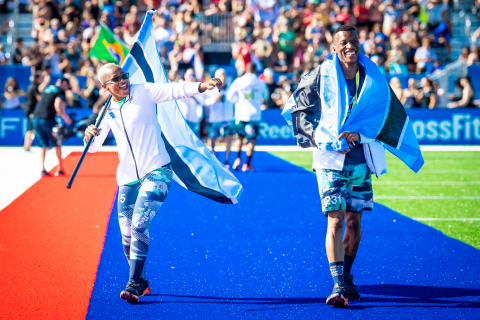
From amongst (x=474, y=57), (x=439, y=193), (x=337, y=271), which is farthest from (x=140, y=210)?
(x=474, y=57)

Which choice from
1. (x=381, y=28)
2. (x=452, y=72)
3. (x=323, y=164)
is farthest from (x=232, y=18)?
(x=323, y=164)

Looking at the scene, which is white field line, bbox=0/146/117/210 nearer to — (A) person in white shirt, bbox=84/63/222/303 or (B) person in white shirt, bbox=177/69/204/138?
(B) person in white shirt, bbox=177/69/204/138

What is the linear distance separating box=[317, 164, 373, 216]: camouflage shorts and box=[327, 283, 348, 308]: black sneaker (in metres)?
0.59

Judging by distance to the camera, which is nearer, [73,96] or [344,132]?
[344,132]

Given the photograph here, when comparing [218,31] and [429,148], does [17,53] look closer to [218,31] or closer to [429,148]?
[218,31]

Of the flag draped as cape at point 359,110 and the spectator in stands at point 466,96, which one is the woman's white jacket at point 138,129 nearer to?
the flag draped as cape at point 359,110

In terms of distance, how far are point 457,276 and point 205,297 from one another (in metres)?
2.35

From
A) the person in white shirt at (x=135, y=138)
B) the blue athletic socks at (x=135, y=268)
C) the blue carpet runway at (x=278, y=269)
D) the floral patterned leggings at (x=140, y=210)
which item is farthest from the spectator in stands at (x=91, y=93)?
the blue athletic socks at (x=135, y=268)

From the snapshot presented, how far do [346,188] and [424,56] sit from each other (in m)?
19.1

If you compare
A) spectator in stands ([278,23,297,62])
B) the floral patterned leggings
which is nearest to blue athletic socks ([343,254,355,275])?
the floral patterned leggings

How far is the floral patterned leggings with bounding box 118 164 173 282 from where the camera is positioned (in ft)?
14.9

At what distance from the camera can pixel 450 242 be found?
6.61 meters

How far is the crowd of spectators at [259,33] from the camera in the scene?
20328 millimetres

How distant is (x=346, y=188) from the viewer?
4.64 m
